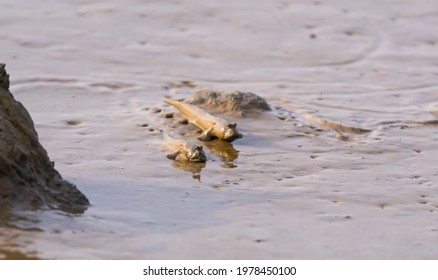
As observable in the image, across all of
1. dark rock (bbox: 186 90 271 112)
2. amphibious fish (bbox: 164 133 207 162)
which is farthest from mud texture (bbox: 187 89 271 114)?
amphibious fish (bbox: 164 133 207 162)

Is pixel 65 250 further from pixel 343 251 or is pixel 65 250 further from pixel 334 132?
pixel 334 132

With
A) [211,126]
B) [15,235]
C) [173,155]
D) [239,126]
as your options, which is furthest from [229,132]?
[15,235]

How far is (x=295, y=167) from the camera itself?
24.4 ft

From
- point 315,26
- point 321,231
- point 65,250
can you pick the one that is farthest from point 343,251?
point 315,26

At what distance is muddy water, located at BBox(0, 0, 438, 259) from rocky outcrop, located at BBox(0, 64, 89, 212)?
0.32 ft

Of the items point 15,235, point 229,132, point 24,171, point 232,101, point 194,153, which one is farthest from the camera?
point 232,101

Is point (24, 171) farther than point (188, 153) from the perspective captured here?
No

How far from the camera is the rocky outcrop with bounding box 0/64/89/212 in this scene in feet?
18.7

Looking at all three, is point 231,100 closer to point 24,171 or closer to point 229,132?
point 229,132

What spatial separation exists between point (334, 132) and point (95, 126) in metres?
1.89

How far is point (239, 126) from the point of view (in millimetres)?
8508

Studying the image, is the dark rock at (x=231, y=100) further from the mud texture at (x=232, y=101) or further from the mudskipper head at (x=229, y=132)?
the mudskipper head at (x=229, y=132)

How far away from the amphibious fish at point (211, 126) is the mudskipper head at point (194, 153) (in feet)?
1.87

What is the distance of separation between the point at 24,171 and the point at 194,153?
1.88 meters
